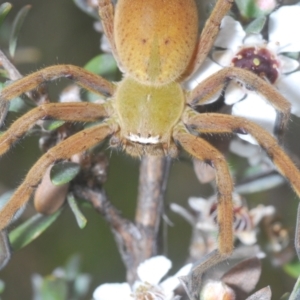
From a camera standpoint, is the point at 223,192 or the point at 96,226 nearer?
the point at 223,192

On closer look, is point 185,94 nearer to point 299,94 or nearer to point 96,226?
point 299,94

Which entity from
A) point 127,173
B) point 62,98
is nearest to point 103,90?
point 62,98

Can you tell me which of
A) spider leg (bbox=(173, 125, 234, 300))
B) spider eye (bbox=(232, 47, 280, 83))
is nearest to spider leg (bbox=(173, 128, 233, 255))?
spider leg (bbox=(173, 125, 234, 300))

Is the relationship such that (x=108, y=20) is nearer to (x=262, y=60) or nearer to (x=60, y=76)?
(x=60, y=76)

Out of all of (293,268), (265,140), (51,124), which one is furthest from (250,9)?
(293,268)

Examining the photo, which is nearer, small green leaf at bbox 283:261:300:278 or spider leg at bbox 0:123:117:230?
spider leg at bbox 0:123:117:230

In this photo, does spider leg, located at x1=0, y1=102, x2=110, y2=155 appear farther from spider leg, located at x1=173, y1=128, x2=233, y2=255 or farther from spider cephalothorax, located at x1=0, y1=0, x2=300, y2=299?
spider leg, located at x1=173, y1=128, x2=233, y2=255

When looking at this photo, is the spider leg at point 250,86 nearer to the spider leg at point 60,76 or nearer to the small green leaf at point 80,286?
the spider leg at point 60,76

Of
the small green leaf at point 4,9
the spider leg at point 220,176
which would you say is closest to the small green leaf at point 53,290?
the spider leg at point 220,176
